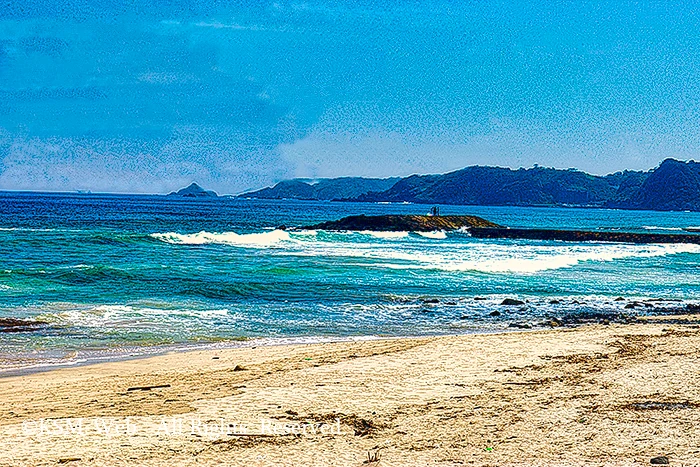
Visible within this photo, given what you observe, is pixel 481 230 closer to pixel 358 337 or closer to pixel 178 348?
pixel 358 337

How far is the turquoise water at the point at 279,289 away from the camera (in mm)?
14773

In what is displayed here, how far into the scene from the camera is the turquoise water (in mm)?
14773

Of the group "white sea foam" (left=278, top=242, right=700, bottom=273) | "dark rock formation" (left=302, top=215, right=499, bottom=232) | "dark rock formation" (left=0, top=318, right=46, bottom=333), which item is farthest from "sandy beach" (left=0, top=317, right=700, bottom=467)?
"dark rock formation" (left=302, top=215, right=499, bottom=232)

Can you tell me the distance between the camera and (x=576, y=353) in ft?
36.6

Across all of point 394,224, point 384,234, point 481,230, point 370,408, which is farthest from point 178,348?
point 481,230

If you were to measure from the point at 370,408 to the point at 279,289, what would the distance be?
13.8m

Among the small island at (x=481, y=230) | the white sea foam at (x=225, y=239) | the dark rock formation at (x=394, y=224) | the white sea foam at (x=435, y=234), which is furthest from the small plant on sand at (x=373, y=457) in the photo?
the dark rock formation at (x=394, y=224)

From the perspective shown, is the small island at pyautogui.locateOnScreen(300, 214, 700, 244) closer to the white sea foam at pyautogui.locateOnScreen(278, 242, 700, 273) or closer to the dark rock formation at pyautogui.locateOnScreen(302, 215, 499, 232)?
the dark rock formation at pyautogui.locateOnScreen(302, 215, 499, 232)

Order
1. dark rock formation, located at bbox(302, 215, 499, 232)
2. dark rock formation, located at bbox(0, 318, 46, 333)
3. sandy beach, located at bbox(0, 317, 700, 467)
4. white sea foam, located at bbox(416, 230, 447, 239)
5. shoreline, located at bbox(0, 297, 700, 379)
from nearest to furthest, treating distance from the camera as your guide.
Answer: sandy beach, located at bbox(0, 317, 700, 467) < shoreline, located at bbox(0, 297, 700, 379) < dark rock formation, located at bbox(0, 318, 46, 333) < white sea foam, located at bbox(416, 230, 447, 239) < dark rock formation, located at bbox(302, 215, 499, 232)

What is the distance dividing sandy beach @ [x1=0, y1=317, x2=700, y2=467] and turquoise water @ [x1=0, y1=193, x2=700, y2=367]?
3.27 metres

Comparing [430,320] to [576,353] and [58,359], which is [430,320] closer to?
[576,353]

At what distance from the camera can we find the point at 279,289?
21438 millimetres

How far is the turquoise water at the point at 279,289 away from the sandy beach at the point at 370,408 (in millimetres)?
3267

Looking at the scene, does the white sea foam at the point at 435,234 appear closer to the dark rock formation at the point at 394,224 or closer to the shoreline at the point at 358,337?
the dark rock formation at the point at 394,224
